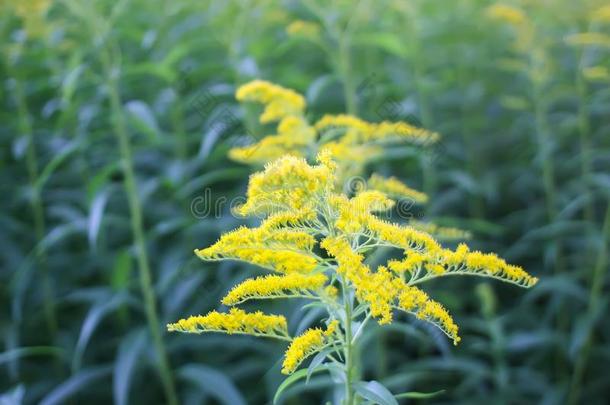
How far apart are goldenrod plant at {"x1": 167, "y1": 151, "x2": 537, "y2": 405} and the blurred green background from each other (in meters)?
1.17

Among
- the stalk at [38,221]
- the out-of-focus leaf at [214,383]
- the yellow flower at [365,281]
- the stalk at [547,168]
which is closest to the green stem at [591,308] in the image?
the stalk at [547,168]

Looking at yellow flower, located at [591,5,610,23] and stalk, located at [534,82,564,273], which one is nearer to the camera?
yellow flower, located at [591,5,610,23]

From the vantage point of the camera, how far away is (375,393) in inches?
59.3

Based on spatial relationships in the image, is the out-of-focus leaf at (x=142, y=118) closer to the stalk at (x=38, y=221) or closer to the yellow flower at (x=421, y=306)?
the stalk at (x=38, y=221)

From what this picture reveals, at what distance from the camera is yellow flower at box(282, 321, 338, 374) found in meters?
1.42

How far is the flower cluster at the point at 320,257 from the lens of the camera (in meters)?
1.47

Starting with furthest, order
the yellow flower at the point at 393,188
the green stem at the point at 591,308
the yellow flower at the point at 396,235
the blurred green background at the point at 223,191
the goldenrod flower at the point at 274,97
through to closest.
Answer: the green stem at the point at 591,308, the blurred green background at the point at 223,191, the goldenrod flower at the point at 274,97, the yellow flower at the point at 393,188, the yellow flower at the point at 396,235

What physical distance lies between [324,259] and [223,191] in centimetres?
234

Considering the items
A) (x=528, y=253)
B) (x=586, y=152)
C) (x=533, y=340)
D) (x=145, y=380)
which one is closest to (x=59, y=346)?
(x=145, y=380)

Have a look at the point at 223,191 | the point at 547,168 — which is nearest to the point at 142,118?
the point at 223,191

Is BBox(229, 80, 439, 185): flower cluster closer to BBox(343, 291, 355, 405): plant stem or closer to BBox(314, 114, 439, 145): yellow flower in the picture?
BBox(314, 114, 439, 145): yellow flower

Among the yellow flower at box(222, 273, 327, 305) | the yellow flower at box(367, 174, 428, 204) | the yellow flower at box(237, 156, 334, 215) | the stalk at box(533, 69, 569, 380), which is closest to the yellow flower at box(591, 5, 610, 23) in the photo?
the stalk at box(533, 69, 569, 380)

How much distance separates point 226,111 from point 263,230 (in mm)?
1947

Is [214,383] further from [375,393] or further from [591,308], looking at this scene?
[591,308]
